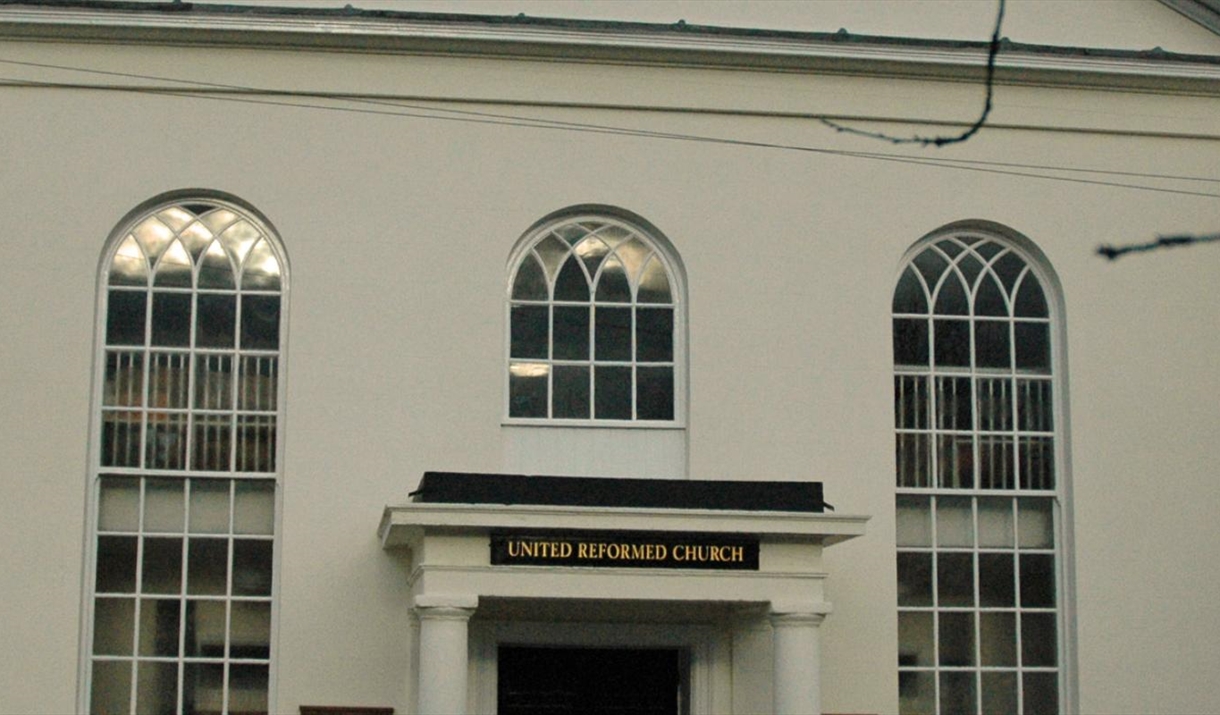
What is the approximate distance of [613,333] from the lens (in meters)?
18.0

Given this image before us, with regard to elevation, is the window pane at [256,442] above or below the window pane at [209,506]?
above

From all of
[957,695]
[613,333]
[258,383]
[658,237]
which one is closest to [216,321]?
[258,383]

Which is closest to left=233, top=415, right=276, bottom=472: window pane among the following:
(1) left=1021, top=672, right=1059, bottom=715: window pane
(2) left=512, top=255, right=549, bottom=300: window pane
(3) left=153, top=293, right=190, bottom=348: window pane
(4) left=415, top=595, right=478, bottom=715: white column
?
(3) left=153, top=293, right=190, bottom=348: window pane

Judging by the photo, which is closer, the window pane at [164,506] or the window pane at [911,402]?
the window pane at [164,506]

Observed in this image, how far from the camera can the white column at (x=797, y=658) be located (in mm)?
15688

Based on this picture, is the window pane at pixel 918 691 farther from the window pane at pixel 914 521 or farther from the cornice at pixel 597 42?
the cornice at pixel 597 42

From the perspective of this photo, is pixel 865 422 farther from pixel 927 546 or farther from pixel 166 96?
pixel 166 96

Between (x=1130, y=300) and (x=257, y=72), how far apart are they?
9494 mm

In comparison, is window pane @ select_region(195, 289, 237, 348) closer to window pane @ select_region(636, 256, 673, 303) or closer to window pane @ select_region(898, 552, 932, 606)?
window pane @ select_region(636, 256, 673, 303)

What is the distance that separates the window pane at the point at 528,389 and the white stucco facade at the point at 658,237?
0.73 ft

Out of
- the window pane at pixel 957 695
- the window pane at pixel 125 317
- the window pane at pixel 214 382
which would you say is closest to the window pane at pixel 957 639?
the window pane at pixel 957 695

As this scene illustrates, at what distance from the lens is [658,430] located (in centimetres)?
1788

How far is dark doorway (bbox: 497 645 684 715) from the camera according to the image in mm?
17344

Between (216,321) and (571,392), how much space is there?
3660mm
